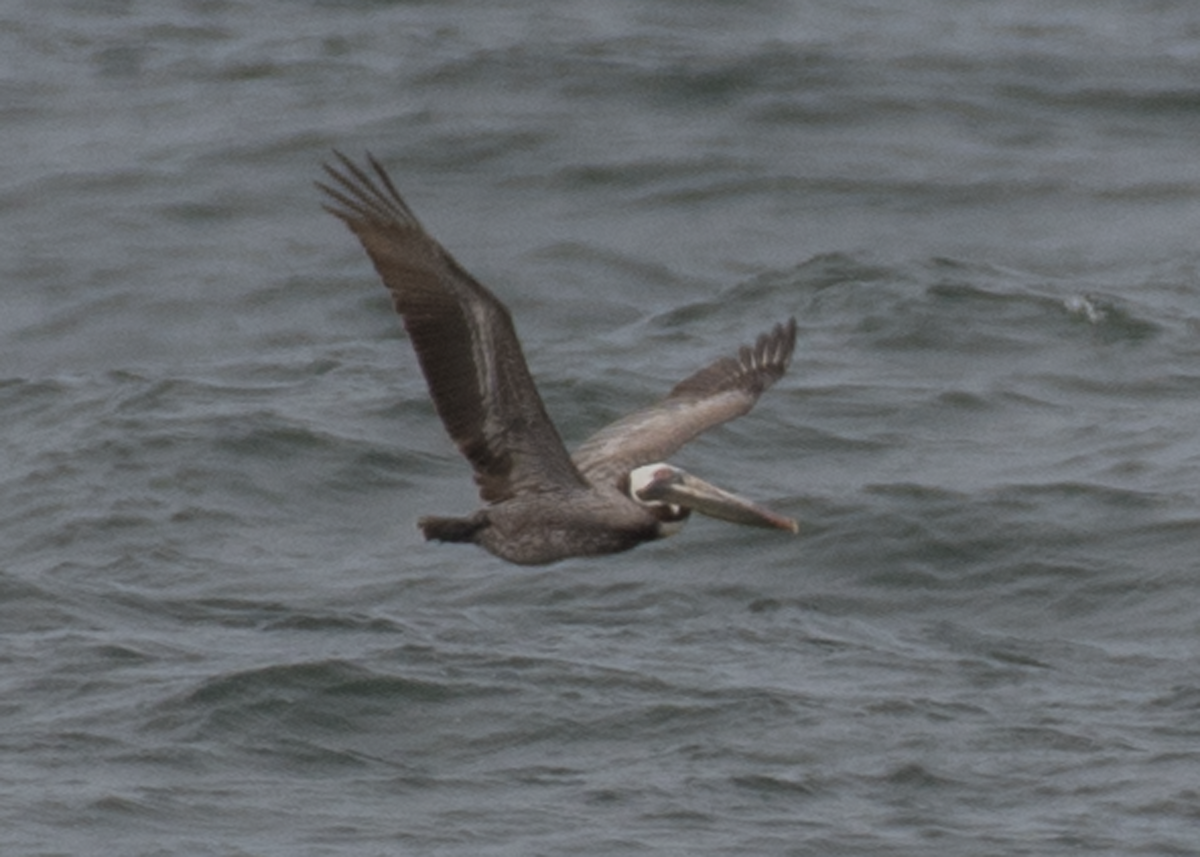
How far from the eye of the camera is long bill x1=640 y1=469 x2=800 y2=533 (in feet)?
37.9

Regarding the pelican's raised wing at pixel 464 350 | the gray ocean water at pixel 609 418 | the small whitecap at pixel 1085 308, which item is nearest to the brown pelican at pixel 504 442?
the pelican's raised wing at pixel 464 350

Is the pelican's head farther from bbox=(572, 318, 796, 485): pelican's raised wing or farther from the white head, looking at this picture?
bbox=(572, 318, 796, 485): pelican's raised wing

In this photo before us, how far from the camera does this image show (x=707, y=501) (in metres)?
11.6

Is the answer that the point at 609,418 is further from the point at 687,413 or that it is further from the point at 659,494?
the point at 659,494

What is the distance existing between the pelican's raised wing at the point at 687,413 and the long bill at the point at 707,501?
299 mm

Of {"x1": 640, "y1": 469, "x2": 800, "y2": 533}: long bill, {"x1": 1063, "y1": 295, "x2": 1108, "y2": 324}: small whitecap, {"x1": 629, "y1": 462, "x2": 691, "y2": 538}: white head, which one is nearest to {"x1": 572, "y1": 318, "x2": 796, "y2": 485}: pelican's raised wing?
{"x1": 629, "y1": 462, "x2": 691, "y2": 538}: white head

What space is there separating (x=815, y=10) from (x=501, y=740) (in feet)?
41.7

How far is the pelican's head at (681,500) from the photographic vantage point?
11.5 m

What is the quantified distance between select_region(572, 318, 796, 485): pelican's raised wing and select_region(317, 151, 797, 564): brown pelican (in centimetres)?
2

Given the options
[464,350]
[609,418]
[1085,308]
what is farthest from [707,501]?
[1085,308]

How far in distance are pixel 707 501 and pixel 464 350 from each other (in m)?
1.39

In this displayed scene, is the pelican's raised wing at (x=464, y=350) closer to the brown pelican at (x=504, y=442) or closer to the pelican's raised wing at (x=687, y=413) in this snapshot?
the brown pelican at (x=504, y=442)

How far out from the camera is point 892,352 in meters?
17.6

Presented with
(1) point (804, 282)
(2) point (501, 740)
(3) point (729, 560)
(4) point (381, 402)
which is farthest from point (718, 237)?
(2) point (501, 740)
